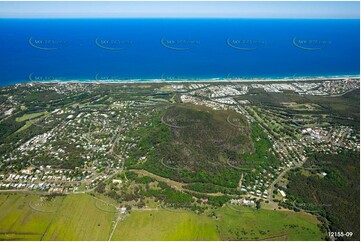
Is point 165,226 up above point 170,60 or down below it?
above

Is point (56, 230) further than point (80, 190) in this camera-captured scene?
No

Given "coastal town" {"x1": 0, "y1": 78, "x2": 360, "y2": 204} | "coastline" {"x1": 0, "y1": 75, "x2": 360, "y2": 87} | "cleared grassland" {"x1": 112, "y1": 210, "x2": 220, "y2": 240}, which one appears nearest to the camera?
"cleared grassland" {"x1": 112, "y1": 210, "x2": 220, "y2": 240}

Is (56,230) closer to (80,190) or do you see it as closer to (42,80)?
(80,190)

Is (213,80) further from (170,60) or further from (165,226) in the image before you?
(165,226)

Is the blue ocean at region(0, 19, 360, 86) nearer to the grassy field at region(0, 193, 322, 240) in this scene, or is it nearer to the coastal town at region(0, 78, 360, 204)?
the coastal town at region(0, 78, 360, 204)

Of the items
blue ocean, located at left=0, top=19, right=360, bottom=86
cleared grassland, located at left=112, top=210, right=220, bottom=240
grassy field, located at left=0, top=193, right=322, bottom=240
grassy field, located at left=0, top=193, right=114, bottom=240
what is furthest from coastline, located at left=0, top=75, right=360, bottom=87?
cleared grassland, located at left=112, top=210, right=220, bottom=240

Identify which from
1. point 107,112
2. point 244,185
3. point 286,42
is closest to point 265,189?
point 244,185

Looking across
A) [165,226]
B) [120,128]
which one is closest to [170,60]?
[120,128]
